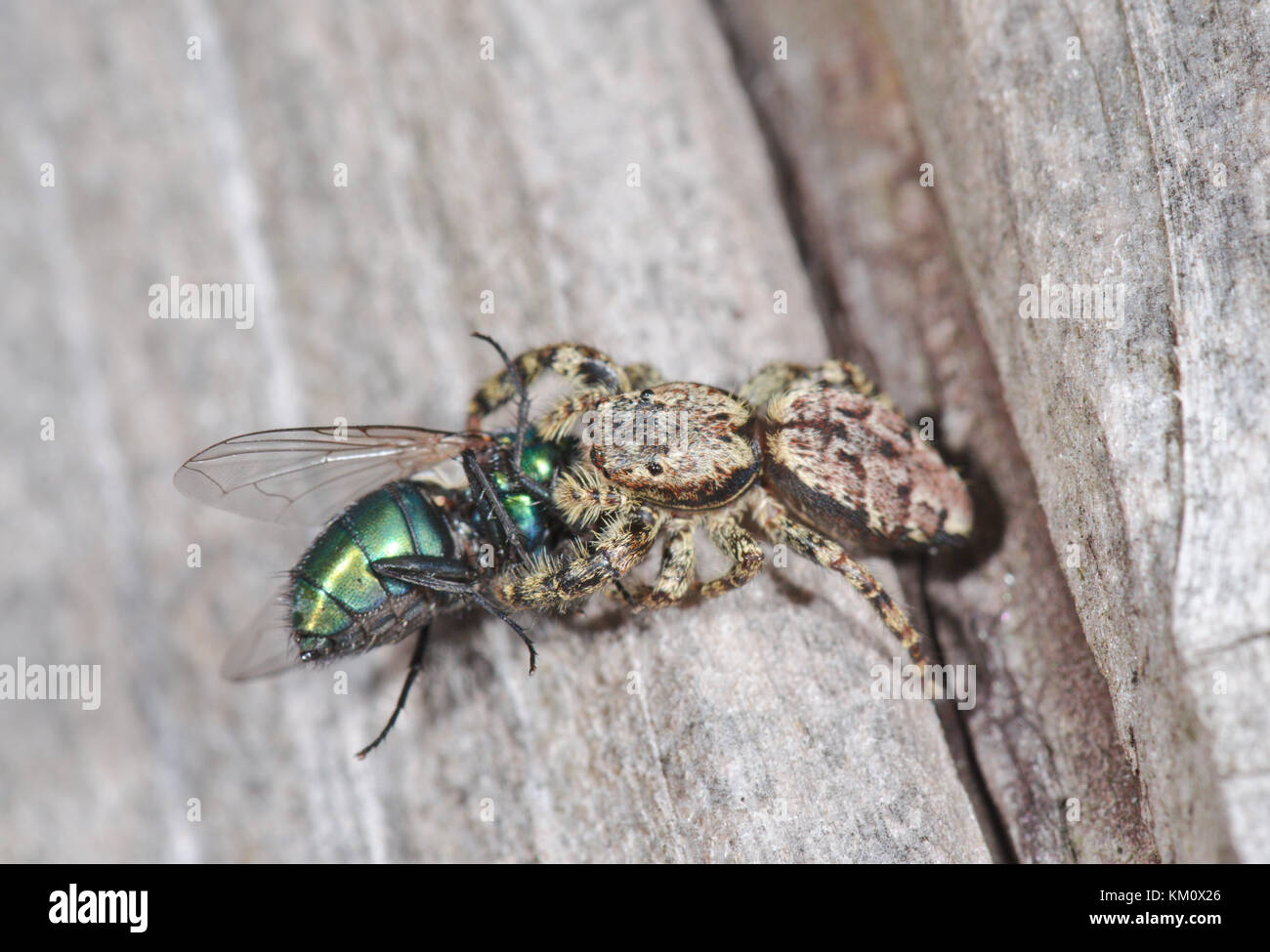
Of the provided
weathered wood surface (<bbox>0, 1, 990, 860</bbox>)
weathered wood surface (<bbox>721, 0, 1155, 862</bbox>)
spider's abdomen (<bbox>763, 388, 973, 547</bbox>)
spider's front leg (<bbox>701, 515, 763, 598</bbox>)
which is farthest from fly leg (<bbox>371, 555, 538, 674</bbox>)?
weathered wood surface (<bbox>721, 0, 1155, 862</bbox>)

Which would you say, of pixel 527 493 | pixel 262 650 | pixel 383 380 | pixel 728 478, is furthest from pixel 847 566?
pixel 262 650

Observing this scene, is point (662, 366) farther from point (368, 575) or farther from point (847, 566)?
point (368, 575)

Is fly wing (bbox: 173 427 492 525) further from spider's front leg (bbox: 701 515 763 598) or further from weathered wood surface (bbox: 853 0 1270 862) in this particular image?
weathered wood surface (bbox: 853 0 1270 862)

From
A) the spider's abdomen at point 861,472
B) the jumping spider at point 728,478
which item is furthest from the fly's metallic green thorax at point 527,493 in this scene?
the spider's abdomen at point 861,472

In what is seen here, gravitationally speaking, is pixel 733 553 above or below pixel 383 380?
below

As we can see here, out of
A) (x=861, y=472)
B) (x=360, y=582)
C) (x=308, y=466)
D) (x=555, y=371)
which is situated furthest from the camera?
(x=555, y=371)
